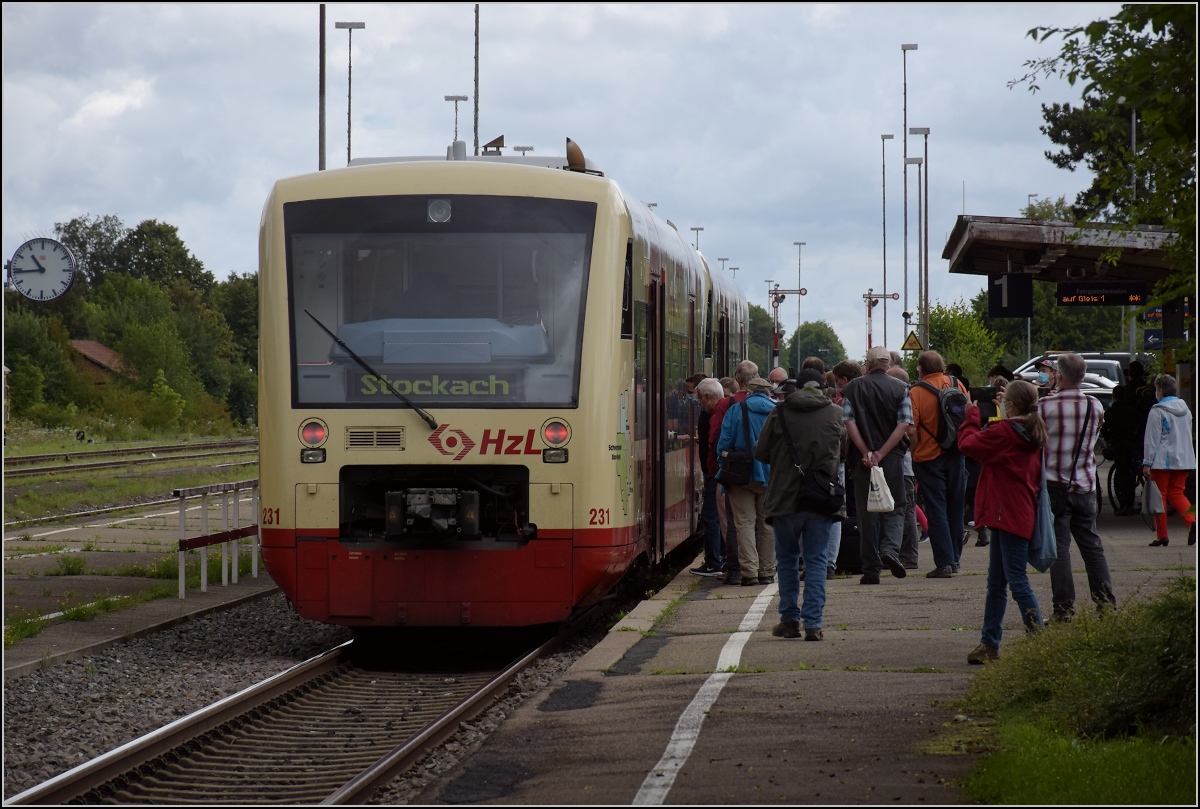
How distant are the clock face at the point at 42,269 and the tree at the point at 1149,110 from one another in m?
11.8

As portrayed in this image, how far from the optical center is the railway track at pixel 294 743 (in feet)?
22.7

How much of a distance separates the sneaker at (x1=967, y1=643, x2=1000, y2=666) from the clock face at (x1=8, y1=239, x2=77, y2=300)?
35.3 feet

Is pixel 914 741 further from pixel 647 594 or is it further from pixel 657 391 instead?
→ pixel 647 594

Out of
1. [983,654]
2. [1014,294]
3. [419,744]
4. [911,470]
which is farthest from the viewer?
[1014,294]

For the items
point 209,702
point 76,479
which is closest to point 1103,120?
point 209,702

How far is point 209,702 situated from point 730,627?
365 centimetres

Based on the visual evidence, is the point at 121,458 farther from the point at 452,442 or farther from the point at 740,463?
the point at 452,442

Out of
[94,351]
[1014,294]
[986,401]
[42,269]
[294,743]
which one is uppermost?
[94,351]

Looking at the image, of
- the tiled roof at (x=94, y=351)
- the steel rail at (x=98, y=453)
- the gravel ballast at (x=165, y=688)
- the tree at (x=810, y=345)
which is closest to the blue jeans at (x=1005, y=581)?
the gravel ballast at (x=165, y=688)

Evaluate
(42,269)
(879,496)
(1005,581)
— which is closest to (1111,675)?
(1005,581)

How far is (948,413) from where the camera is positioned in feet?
43.5

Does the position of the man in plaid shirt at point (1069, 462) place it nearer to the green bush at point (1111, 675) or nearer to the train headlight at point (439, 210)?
the green bush at point (1111, 675)

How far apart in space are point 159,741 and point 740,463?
612 cm

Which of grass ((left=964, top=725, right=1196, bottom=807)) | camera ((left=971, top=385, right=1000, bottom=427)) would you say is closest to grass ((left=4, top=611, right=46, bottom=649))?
grass ((left=964, top=725, right=1196, bottom=807))
